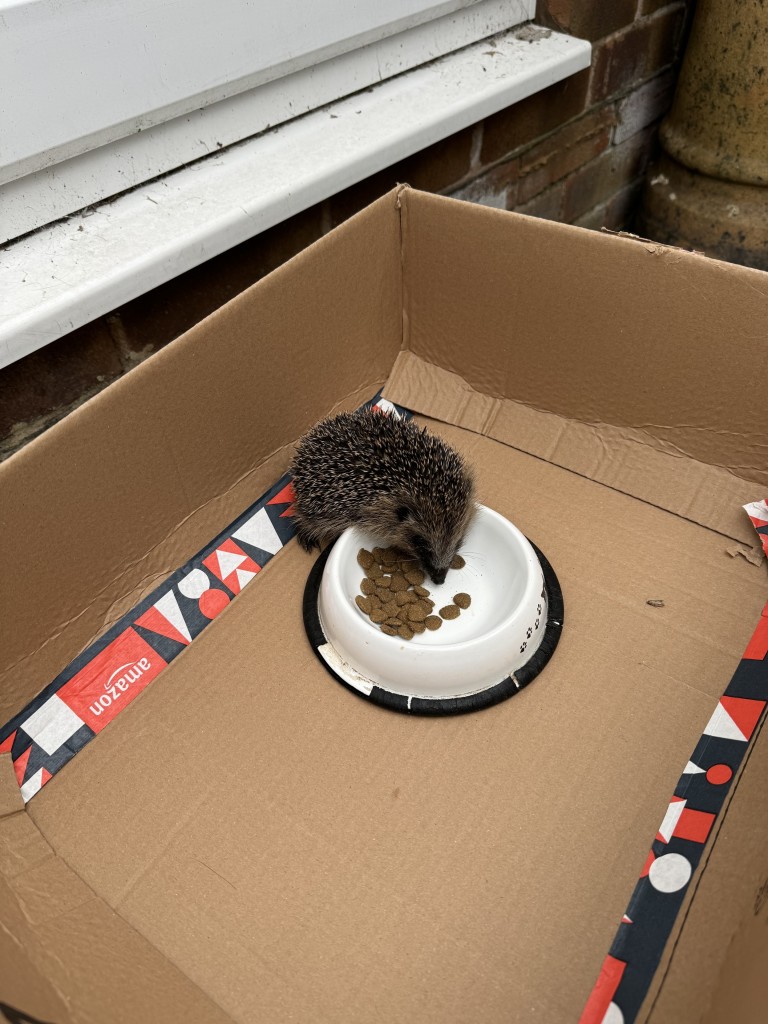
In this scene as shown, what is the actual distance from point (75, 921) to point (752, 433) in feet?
4.80

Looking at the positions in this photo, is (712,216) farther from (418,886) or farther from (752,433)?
(418,886)

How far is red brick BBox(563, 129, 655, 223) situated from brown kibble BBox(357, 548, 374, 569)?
144 centimetres

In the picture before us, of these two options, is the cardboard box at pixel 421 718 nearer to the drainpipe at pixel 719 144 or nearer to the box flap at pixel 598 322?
the box flap at pixel 598 322

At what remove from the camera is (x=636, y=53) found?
2.20 metres

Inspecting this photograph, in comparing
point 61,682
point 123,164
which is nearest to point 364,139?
point 123,164

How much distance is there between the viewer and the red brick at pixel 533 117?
192cm

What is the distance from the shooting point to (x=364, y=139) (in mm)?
1583

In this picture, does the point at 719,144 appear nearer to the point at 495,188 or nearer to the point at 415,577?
the point at 495,188

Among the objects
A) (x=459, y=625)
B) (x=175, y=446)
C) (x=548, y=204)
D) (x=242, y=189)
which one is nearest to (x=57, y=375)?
(x=175, y=446)

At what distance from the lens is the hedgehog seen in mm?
1462

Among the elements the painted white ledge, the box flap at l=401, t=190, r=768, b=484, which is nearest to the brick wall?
the painted white ledge

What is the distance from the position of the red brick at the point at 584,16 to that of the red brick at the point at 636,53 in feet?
0.15

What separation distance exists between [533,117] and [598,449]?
3.25ft

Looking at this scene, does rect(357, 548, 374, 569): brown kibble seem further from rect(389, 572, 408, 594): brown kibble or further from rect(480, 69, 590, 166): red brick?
rect(480, 69, 590, 166): red brick
